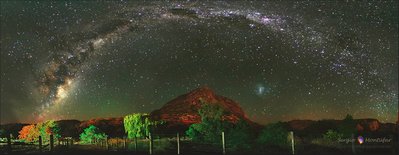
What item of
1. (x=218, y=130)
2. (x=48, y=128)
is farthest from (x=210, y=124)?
(x=48, y=128)

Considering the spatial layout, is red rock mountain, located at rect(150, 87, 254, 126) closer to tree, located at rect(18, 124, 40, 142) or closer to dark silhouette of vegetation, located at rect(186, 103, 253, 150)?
tree, located at rect(18, 124, 40, 142)

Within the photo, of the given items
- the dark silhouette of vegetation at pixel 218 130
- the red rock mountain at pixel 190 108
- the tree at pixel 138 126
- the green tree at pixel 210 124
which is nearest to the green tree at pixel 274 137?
the dark silhouette of vegetation at pixel 218 130

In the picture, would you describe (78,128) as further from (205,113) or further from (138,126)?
(205,113)

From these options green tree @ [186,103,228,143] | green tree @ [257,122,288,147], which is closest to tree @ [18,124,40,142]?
green tree @ [186,103,228,143]

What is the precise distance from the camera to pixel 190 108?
354 feet

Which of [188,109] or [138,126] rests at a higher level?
[188,109]

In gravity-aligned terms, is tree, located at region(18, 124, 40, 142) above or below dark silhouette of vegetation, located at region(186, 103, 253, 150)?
below

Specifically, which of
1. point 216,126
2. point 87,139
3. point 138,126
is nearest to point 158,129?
point 138,126

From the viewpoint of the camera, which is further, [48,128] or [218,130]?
[48,128]

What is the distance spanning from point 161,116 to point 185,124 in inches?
416

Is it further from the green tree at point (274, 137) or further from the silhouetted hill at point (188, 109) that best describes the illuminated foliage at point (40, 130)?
the green tree at point (274, 137)

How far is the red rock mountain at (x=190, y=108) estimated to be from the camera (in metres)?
101

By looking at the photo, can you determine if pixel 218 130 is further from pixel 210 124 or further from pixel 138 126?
pixel 138 126

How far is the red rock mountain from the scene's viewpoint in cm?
10112
